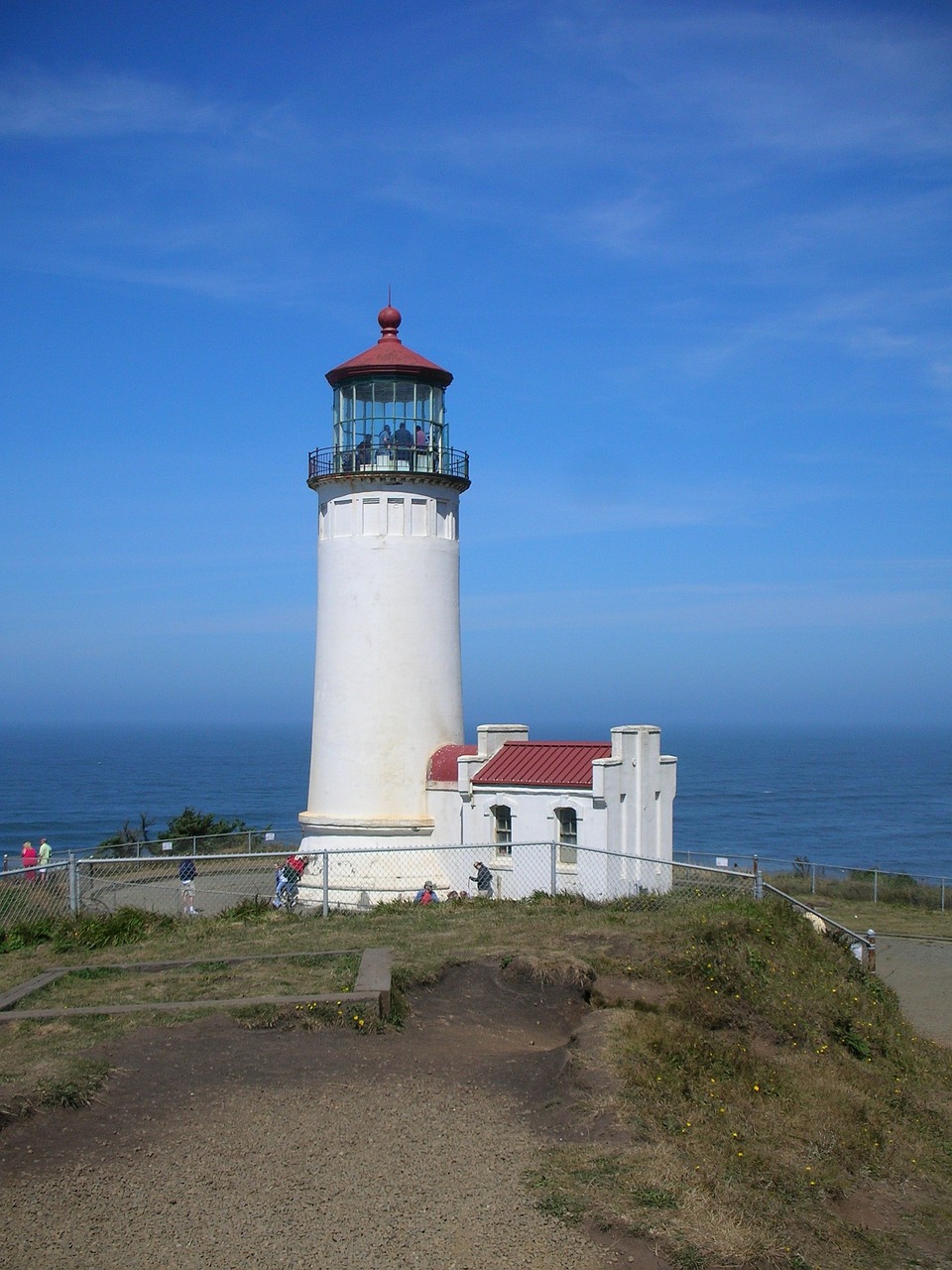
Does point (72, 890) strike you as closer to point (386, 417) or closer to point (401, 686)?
point (401, 686)

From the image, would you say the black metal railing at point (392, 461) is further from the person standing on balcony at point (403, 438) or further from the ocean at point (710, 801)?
the ocean at point (710, 801)

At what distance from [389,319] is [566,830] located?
991 centimetres

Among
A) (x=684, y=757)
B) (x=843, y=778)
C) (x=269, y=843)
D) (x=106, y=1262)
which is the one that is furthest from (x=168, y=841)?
(x=684, y=757)

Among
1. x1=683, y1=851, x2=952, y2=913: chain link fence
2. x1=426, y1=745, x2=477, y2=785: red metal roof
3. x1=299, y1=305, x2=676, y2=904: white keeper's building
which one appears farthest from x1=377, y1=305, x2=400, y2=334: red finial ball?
x1=683, y1=851, x2=952, y2=913: chain link fence

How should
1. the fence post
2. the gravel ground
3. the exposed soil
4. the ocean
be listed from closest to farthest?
1. the exposed soil
2. the fence post
3. the gravel ground
4. the ocean

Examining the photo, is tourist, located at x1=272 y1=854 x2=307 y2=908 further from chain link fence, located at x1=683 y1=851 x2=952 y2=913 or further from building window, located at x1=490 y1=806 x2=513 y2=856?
chain link fence, located at x1=683 y1=851 x2=952 y2=913

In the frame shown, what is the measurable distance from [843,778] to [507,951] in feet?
353

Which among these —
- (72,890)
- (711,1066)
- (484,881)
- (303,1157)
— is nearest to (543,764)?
(484,881)

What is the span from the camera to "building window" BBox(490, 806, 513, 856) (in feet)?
65.2

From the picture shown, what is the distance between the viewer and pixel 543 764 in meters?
19.9

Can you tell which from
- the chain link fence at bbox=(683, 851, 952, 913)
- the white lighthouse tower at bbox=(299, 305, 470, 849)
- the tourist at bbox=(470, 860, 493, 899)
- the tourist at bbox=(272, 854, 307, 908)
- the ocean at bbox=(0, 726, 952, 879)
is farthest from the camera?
the ocean at bbox=(0, 726, 952, 879)

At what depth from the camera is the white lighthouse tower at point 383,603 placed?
68.7ft

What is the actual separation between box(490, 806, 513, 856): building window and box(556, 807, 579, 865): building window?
90cm

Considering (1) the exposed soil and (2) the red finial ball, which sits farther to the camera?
(2) the red finial ball
